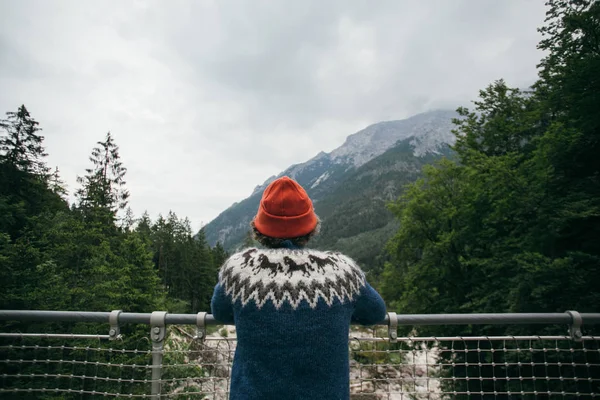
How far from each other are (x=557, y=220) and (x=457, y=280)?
19.8ft

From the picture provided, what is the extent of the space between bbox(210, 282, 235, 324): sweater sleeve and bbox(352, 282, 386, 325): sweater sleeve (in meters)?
0.62

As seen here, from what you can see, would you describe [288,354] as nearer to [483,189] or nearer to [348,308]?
[348,308]

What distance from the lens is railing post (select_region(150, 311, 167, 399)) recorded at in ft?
7.18

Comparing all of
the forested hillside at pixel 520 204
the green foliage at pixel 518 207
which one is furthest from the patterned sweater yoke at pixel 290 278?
the forested hillside at pixel 520 204

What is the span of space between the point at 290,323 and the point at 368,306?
0.47 meters

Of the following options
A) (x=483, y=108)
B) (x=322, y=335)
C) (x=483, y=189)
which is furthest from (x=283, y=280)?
(x=483, y=108)

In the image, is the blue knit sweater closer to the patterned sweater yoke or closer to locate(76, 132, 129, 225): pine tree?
the patterned sweater yoke

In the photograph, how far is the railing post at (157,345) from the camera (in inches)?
86.2

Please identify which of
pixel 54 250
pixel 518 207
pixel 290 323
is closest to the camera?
pixel 290 323

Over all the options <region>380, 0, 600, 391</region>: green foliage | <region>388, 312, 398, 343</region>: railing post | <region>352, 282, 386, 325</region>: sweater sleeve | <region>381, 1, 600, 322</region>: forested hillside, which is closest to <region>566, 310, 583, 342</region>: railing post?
<region>388, 312, 398, 343</region>: railing post

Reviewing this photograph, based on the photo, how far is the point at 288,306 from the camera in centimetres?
146

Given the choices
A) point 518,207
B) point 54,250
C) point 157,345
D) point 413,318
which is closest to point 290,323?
point 413,318

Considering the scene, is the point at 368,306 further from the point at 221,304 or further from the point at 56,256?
the point at 56,256

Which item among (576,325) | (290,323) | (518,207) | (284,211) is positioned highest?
(518,207)
